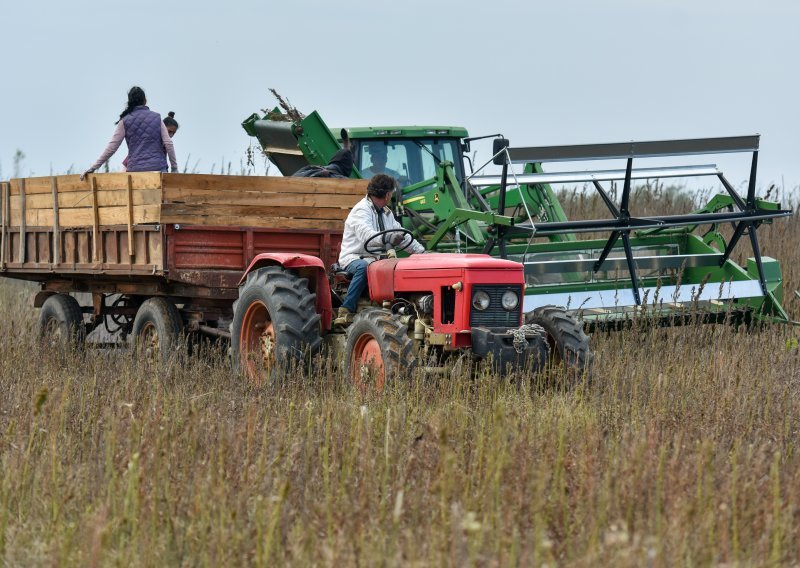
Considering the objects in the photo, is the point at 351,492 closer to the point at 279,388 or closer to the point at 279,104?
the point at 279,388

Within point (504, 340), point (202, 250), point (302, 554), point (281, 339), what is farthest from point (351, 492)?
point (202, 250)

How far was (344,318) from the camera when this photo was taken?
9695 mm

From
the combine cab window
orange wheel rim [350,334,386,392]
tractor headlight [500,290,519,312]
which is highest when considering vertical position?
the combine cab window

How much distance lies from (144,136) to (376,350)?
4.37 m

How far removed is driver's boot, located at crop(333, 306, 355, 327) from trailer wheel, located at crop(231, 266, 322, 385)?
0.20 meters

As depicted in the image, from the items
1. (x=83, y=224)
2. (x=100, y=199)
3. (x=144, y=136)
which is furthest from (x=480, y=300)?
(x=144, y=136)

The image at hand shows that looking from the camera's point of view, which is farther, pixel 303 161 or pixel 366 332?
pixel 303 161

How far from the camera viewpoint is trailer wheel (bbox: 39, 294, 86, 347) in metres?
12.5

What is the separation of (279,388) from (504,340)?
1.58 m

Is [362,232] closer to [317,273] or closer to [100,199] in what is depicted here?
[317,273]

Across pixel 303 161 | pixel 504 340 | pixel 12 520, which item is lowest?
pixel 12 520

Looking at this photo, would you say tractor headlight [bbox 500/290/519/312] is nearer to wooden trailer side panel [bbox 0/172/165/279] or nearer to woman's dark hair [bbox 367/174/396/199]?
woman's dark hair [bbox 367/174/396/199]

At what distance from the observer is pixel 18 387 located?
27.9 ft

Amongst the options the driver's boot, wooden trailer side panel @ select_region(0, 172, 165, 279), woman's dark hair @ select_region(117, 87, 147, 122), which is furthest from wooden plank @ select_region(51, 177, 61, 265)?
the driver's boot
